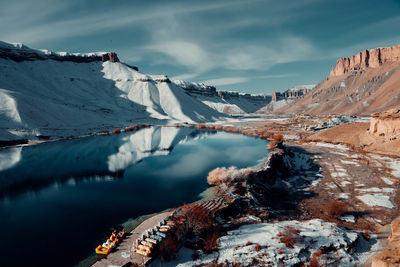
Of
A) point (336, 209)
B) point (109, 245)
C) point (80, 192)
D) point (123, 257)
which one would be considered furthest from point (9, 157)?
point (336, 209)

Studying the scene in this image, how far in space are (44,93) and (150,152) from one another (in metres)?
91.2

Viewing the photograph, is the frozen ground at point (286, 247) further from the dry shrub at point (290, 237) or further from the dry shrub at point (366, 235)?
the dry shrub at point (366, 235)

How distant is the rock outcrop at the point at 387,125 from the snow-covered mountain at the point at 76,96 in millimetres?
83635

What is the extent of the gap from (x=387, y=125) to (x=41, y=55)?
188 metres

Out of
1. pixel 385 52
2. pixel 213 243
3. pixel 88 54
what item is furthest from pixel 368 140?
pixel 385 52

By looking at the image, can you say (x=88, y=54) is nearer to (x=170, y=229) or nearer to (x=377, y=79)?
(x=170, y=229)

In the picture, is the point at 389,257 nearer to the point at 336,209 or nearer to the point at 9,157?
the point at 336,209

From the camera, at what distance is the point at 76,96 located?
123 metres

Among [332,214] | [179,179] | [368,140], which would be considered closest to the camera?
[332,214]

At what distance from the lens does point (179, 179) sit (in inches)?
1156

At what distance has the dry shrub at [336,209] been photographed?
62.7 feet

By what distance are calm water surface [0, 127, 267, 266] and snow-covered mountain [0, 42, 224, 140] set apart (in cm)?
2636

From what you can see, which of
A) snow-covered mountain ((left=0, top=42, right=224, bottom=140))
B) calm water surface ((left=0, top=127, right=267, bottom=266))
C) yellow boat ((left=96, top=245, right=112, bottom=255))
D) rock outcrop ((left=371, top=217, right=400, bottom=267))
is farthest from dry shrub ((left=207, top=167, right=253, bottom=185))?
snow-covered mountain ((left=0, top=42, right=224, bottom=140))

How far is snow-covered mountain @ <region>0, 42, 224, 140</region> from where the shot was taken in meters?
71.2
